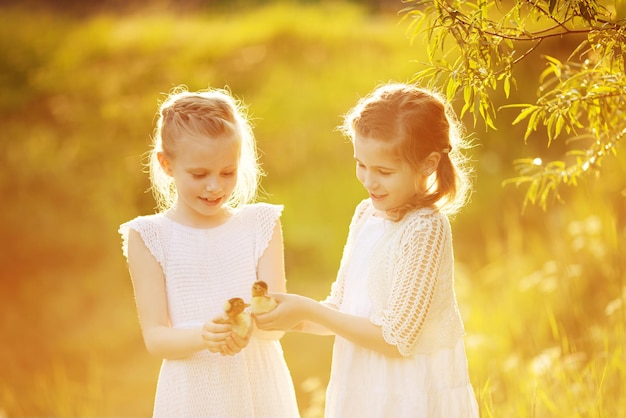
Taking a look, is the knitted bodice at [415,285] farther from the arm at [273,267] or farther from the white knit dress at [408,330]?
the arm at [273,267]

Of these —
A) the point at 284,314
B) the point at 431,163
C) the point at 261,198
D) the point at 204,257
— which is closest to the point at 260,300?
the point at 284,314

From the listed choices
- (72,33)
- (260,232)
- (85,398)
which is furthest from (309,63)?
(260,232)

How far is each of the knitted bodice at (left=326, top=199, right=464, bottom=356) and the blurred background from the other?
0.87 m

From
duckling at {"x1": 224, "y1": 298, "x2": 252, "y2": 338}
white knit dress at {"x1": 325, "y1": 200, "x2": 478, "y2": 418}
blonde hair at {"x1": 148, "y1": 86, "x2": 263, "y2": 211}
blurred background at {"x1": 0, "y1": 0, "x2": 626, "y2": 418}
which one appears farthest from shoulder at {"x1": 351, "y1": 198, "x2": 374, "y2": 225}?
blurred background at {"x1": 0, "y1": 0, "x2": 626, "y2": 418}

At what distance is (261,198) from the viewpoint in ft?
25.2

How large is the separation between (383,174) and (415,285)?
30cm

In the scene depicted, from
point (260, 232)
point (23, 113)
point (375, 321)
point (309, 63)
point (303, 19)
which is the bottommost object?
point (375, 321)

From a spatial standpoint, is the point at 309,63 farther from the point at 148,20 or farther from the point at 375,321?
the point at 375,321

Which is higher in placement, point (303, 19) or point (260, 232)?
point (303, 19)

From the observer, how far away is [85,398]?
5520mm

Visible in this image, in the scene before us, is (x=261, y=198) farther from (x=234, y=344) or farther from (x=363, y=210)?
(x=234, y=344)

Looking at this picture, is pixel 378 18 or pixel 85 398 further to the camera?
pixel 378 18

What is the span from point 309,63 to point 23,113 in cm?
306

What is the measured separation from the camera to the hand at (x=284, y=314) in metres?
2.22
